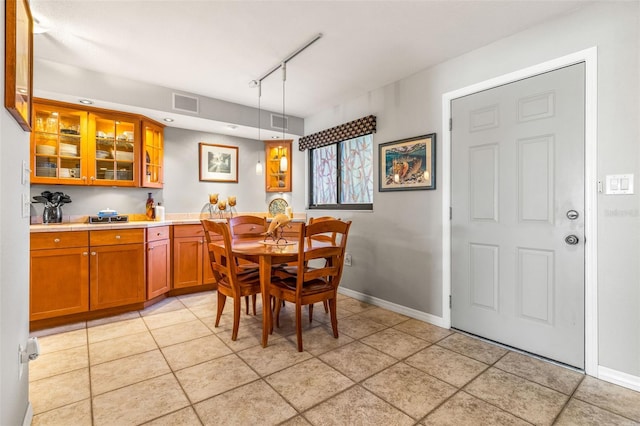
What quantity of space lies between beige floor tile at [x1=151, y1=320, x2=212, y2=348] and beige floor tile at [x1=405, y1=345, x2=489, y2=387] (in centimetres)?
179

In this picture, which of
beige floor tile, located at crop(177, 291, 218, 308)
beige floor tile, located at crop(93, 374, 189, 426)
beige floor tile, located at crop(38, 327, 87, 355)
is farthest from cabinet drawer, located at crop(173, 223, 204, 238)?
beige floor tile, located at crop(93, 374, 189, 426)

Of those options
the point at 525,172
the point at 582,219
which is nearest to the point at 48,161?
the point at 525,172

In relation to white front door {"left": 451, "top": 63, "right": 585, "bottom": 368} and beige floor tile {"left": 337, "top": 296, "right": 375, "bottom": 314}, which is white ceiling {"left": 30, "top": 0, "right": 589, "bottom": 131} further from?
beige floor tile {"left": 337, "top": 296, "right": 375, "bottom": 314}

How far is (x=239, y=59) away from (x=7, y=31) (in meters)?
1.86

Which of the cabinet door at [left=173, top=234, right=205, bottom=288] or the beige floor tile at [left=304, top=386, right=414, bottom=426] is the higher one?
the cabinet door at [left=173, top=234, right=205, bottom=288]

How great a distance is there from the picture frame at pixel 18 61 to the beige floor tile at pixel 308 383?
6.29 feet

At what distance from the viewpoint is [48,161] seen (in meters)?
3.12

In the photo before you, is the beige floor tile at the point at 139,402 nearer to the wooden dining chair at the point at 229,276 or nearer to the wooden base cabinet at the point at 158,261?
the wooden dining chair at the point at 229,276

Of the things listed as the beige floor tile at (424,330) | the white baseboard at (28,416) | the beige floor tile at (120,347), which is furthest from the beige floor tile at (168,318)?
the beige floor tile at (424,330)

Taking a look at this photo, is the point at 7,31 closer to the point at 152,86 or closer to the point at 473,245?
the point at 152,86

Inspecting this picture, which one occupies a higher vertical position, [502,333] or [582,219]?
[582,219]

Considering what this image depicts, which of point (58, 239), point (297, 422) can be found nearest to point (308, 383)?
point (297, 422)

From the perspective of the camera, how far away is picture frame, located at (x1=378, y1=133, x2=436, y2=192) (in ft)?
9.54

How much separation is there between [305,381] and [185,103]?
3264mm
